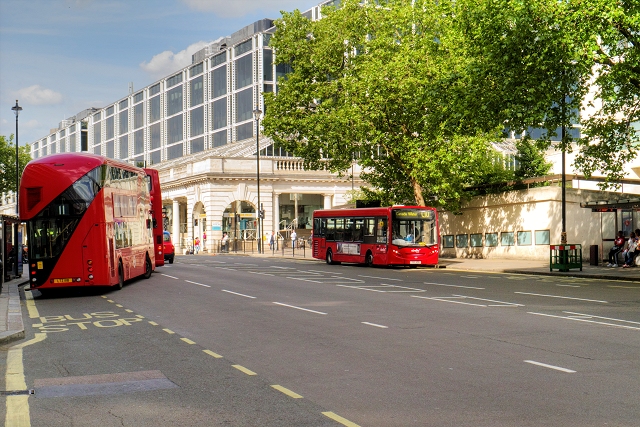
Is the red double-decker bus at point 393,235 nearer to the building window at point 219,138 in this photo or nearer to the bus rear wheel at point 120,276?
the bus rear wheel at point 120,276

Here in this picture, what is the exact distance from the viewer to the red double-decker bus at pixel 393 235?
36688 mm

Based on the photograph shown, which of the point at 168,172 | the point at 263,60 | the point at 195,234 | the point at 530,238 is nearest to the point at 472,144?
the point at 530,238

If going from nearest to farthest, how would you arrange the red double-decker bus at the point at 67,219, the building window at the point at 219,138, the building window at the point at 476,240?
the red double-decker bus at the point at 67,219 < the building window at the point at 476,240 < the building window at the point at 219,138

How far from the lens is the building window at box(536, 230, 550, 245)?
38.7 m

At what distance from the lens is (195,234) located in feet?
228

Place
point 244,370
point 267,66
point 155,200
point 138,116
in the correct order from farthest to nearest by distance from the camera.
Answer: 1. point 138,116
2. point 267,66
3. point 155,200
4. point 244,370

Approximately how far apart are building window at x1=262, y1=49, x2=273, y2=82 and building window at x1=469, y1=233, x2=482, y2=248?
45985 millimetres

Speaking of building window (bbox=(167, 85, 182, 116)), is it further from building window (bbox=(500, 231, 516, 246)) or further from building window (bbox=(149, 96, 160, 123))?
building window (bbox=(500, 231, 516, 246))

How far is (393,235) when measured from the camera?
36.9 metres

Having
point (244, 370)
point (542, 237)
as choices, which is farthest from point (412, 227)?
point (244, 370)

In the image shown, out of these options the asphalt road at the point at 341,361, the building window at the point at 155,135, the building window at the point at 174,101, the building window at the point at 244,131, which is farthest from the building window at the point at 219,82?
the asphalt road at the point at 341,361

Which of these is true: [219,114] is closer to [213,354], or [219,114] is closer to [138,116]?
[138,116]

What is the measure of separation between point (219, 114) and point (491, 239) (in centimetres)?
5573

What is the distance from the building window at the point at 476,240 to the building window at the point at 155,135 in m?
70.1
